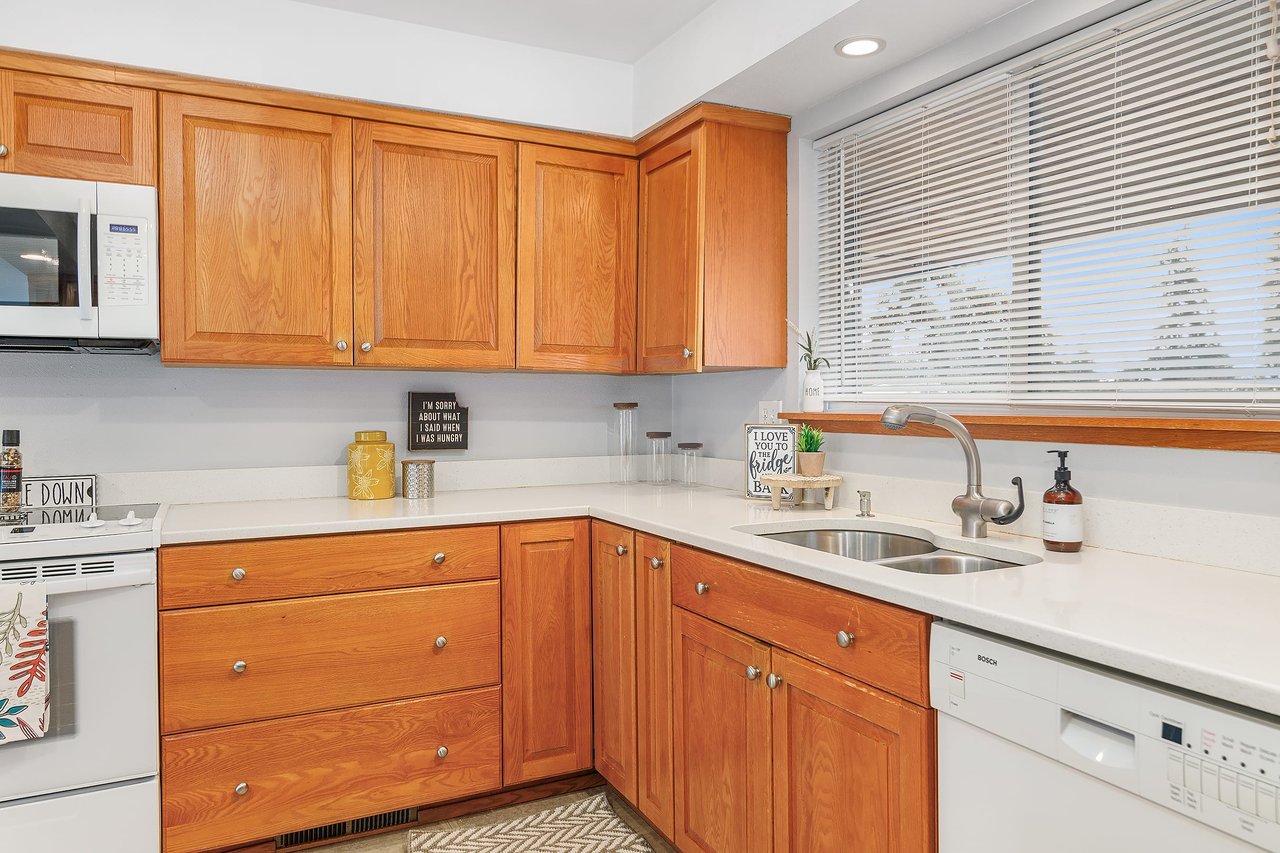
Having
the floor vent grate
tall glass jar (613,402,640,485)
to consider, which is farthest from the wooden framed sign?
the floor vent grate

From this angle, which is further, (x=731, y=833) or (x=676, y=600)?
(x=676, y=600)

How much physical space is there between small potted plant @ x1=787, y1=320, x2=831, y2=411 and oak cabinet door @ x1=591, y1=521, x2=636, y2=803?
748mm

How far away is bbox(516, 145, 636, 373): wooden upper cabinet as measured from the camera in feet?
9.30

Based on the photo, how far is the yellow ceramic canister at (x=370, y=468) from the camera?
2727 mm

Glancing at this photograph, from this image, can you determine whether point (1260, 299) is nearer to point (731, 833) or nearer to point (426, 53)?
point (731, 833)

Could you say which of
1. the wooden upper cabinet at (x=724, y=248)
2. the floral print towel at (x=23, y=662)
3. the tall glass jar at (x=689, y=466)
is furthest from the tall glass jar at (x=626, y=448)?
the floral print towel at (x=23, y=662)

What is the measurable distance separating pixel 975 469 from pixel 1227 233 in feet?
2.22

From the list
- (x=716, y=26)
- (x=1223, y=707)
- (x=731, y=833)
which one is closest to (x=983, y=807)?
(x=1223, y=707)

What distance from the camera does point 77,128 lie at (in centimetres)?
227

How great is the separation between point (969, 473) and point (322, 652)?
1746 mm

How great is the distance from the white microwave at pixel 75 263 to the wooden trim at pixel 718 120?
1.56 meters

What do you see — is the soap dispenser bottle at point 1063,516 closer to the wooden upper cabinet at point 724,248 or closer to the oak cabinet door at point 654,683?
the oak cabinet door at point 654,683

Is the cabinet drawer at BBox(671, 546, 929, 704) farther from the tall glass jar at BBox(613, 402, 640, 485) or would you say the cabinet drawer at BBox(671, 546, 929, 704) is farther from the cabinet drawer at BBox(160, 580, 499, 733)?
the tall glass jar at BBox(613, 402, 640, 485)

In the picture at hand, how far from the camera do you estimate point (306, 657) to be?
2.25 meters
